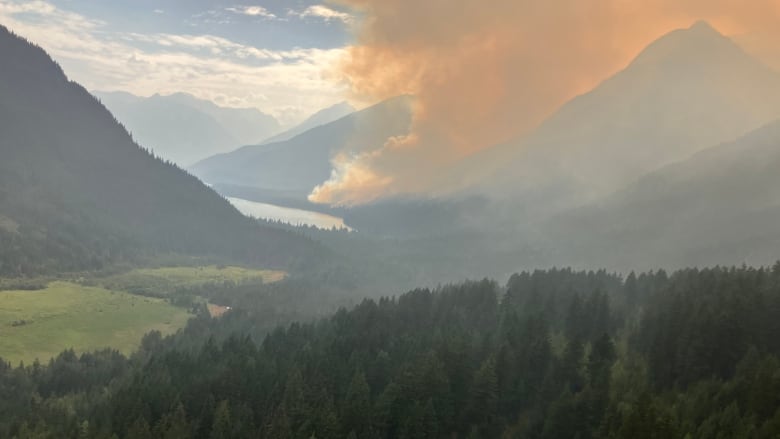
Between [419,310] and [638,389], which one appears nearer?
[638,389]

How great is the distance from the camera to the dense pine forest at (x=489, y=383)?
301 feet

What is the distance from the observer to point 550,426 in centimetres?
9606

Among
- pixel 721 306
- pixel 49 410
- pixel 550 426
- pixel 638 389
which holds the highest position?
pixel 721 306

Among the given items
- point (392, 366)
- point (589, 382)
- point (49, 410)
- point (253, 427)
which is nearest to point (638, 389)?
point (589, 382)

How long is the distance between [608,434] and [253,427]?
64.5 m

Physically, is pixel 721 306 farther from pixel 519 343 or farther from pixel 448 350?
pixel 448 350

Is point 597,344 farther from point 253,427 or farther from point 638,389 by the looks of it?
point 253,427

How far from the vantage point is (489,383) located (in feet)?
365

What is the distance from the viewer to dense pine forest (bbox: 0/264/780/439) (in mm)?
91750

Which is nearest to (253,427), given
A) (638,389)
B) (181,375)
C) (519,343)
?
(181,375)

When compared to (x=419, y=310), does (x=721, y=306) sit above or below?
above

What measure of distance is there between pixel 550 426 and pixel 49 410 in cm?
11684

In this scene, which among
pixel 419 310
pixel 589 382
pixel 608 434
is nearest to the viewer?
pixel 608 434

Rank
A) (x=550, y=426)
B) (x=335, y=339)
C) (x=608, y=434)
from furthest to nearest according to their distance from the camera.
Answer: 1. (x=335, y=339)
2. (x=550, y=426)
3. (x=608, y=434)
